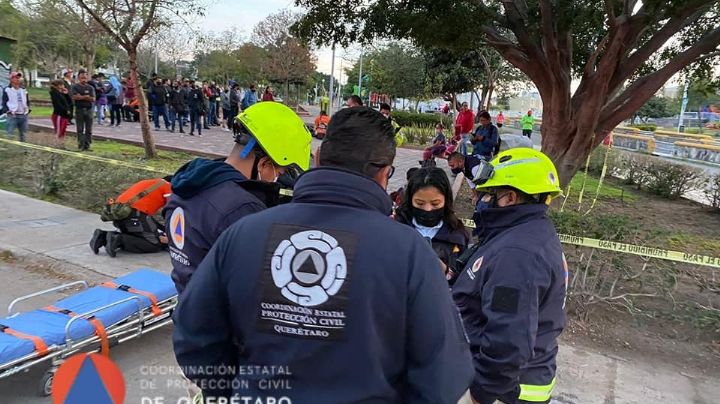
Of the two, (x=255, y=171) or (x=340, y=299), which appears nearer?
(x=340, y=299)

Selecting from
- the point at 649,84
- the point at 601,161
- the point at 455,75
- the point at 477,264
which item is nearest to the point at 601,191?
the point at 601,161

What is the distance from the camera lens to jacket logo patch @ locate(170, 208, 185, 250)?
199cm

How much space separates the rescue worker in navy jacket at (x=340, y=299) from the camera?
125 centimetres

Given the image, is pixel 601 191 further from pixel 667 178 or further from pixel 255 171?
pixel 255 171

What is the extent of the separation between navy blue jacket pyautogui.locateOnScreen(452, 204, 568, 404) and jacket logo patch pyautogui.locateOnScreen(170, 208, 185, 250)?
1113mm

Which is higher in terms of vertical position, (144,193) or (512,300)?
(512,300)

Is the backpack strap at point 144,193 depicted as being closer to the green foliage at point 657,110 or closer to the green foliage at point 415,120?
the green foliage at point 415,120

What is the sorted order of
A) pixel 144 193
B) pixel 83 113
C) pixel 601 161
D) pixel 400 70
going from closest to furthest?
pixel 144 193 → pixel 83 113 → pixel 601 161 → pixel 400 70

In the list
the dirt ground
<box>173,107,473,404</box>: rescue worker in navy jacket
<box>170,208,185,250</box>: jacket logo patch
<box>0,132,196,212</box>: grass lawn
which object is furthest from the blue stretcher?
<box>0,132,196,212</box>: grass lawn

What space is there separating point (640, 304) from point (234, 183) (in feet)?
13.7

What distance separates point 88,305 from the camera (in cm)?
365

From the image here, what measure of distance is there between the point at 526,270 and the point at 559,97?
7.38 meters

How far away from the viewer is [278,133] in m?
2.07

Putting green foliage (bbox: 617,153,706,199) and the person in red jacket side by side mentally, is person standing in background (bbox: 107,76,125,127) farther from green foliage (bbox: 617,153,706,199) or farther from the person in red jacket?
green foliage (bbox: 617,153,706,199)
